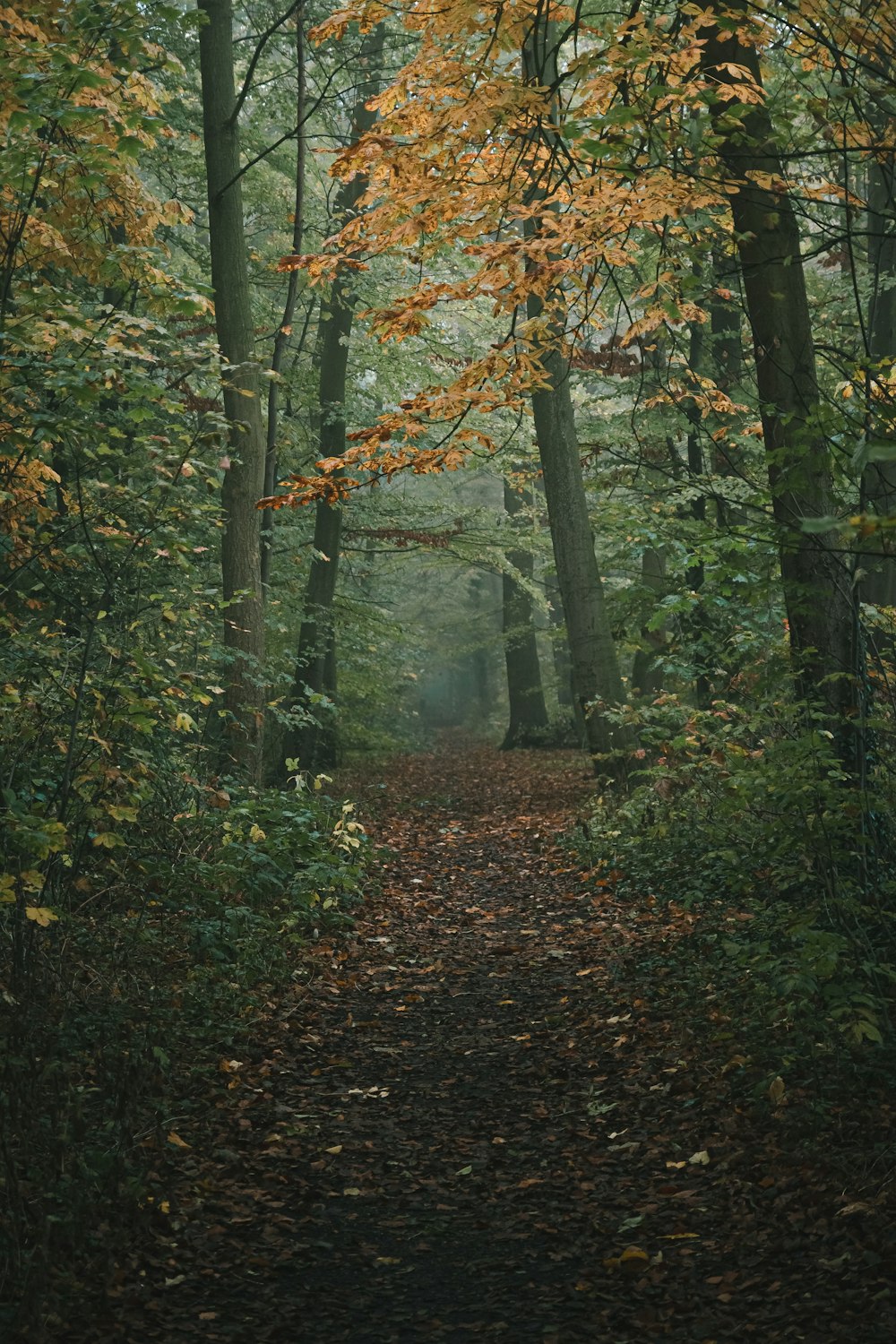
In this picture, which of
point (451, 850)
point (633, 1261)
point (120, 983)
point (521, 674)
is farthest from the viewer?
point (521, 674)

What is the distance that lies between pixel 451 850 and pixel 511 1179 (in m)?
6.95

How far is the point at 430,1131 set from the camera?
207 inches

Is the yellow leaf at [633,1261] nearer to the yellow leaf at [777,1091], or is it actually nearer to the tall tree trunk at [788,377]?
the yellow leaf at [777,1091]

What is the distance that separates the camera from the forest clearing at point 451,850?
4.05m

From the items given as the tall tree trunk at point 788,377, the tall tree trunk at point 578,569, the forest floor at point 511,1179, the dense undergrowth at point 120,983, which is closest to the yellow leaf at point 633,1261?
the forest floor at point 511,1179

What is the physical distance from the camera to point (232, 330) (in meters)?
10.1

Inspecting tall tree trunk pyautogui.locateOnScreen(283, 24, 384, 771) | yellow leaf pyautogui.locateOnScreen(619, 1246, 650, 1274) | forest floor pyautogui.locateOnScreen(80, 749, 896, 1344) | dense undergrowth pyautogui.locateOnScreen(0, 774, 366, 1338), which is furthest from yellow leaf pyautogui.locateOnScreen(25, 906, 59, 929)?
tall tree trunk pyautogui.locateOnScreen(283, 24, 384, 771)

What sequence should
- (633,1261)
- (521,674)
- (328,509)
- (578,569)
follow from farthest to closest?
(521,674)
(328,509)
(578,569)
(633,1261)

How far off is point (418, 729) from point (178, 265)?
78.5ft

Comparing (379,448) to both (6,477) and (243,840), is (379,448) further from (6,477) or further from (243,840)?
(243,840)

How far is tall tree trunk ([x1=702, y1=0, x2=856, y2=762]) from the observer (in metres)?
6.07

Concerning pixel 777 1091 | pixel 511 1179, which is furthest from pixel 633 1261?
pixel 777 1091

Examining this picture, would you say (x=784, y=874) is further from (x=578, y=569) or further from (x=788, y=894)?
(x=578, y=569)

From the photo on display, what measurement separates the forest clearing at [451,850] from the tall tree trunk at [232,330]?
0.15ft
